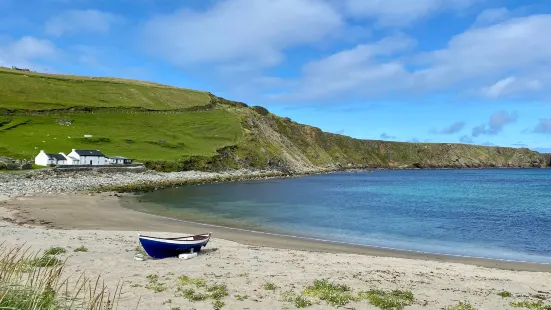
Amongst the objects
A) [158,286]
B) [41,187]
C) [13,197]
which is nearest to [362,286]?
[158,286]

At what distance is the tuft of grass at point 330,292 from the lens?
17.4 meters

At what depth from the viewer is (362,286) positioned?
20.0 m

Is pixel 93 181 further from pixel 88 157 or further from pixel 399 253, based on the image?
pixel 399 253

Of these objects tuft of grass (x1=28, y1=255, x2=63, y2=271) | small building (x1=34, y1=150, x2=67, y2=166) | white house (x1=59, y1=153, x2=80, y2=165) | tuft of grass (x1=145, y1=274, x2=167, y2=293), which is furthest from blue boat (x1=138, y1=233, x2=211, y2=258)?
white house (x1=59, y1=153, x2=80, y2=165)

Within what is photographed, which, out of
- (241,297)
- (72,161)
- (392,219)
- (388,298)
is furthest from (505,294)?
(72,161)

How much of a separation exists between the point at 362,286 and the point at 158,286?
946cm

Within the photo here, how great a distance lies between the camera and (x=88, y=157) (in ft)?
325

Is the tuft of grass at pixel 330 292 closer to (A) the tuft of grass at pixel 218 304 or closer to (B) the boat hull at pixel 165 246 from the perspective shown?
(A) the tuft of grass at pixel 218 304

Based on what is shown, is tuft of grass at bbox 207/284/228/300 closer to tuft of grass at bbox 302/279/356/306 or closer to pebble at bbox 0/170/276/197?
tuft of grass at bbox 302/279/356/306

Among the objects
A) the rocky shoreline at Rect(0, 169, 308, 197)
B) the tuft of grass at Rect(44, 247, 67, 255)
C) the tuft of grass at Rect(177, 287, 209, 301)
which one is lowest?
the tuft of grass at Rect(177, 287, 209, 301)

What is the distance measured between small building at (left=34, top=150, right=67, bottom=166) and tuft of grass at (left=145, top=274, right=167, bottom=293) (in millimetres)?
83403

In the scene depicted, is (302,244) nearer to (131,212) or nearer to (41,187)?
(131,212)

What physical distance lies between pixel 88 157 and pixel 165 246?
82.7 m

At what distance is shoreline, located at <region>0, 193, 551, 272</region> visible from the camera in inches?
1222
